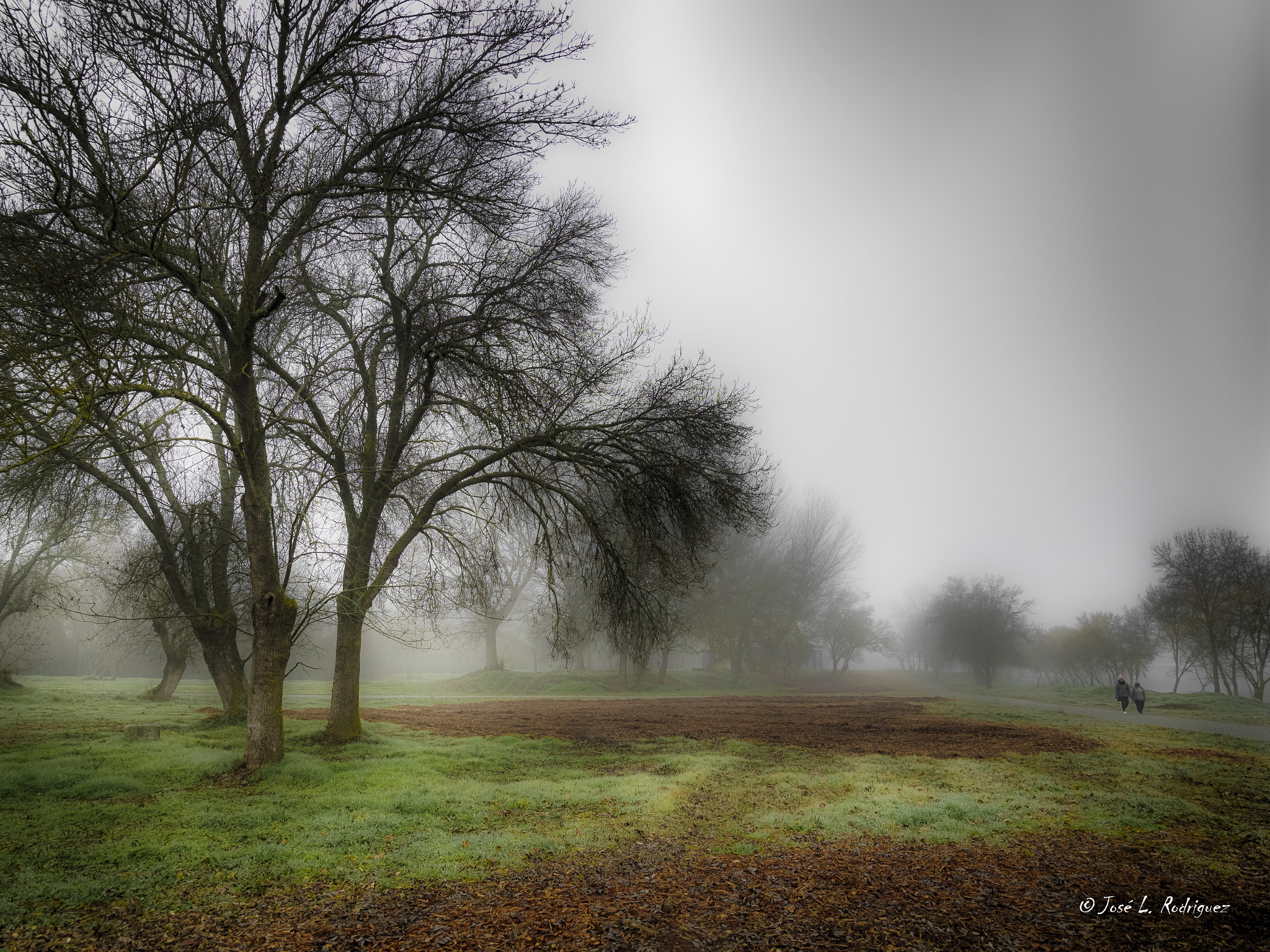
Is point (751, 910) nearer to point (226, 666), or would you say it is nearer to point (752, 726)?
point (226, 666)

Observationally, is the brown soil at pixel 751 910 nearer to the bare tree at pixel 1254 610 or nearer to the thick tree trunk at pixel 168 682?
→ the thick tree trunk at pixel 168 682

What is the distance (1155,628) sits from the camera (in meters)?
49.3

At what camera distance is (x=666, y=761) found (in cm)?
1253

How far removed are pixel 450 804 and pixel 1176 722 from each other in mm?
26840

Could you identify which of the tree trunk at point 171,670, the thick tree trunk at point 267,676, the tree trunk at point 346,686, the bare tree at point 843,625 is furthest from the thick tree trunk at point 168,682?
the bare tree at point 843,625

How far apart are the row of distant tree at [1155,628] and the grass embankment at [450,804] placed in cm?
2678

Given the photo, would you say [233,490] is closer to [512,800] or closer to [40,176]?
[40,176]

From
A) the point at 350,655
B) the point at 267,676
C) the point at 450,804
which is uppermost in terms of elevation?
the point at 267,676

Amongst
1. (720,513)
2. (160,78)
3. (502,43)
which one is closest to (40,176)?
(160,78)

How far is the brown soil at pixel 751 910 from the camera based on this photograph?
15.3 feet

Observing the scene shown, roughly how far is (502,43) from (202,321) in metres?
A: 6.17
